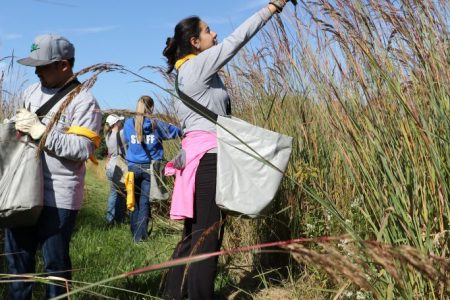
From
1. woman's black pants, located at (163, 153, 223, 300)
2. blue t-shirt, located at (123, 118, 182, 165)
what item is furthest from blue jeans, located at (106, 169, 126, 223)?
woman's black pants, located at (163, 153, 223, 300)

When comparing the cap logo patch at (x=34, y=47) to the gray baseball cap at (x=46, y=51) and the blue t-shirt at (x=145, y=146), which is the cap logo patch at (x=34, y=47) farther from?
the blue t-shirt at (x=145, y=146)

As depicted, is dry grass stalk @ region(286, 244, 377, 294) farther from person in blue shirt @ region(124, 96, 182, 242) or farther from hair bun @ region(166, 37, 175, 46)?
person in blue shirt @ region(124, 96, 182, 242)

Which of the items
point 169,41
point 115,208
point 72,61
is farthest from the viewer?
point 115,208

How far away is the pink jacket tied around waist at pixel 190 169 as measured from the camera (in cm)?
317

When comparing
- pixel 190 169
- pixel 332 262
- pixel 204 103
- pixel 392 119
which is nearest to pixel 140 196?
pixel 190 169

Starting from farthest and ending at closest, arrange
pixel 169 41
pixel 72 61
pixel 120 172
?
pixel 120 172, pixel 169 41, pixel 72 61

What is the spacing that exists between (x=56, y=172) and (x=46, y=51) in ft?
1.98

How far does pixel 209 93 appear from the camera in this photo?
3.17 metres

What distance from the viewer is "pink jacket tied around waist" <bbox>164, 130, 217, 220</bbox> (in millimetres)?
3172

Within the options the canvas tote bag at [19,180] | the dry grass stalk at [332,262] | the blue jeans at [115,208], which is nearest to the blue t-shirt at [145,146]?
the blue jeans at [115,208]

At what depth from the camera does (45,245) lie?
115 inches

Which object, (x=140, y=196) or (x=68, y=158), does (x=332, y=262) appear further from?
(x=140, y=196)

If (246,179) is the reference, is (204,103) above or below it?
above

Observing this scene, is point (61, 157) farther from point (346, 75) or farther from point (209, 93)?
point (346, 75)
